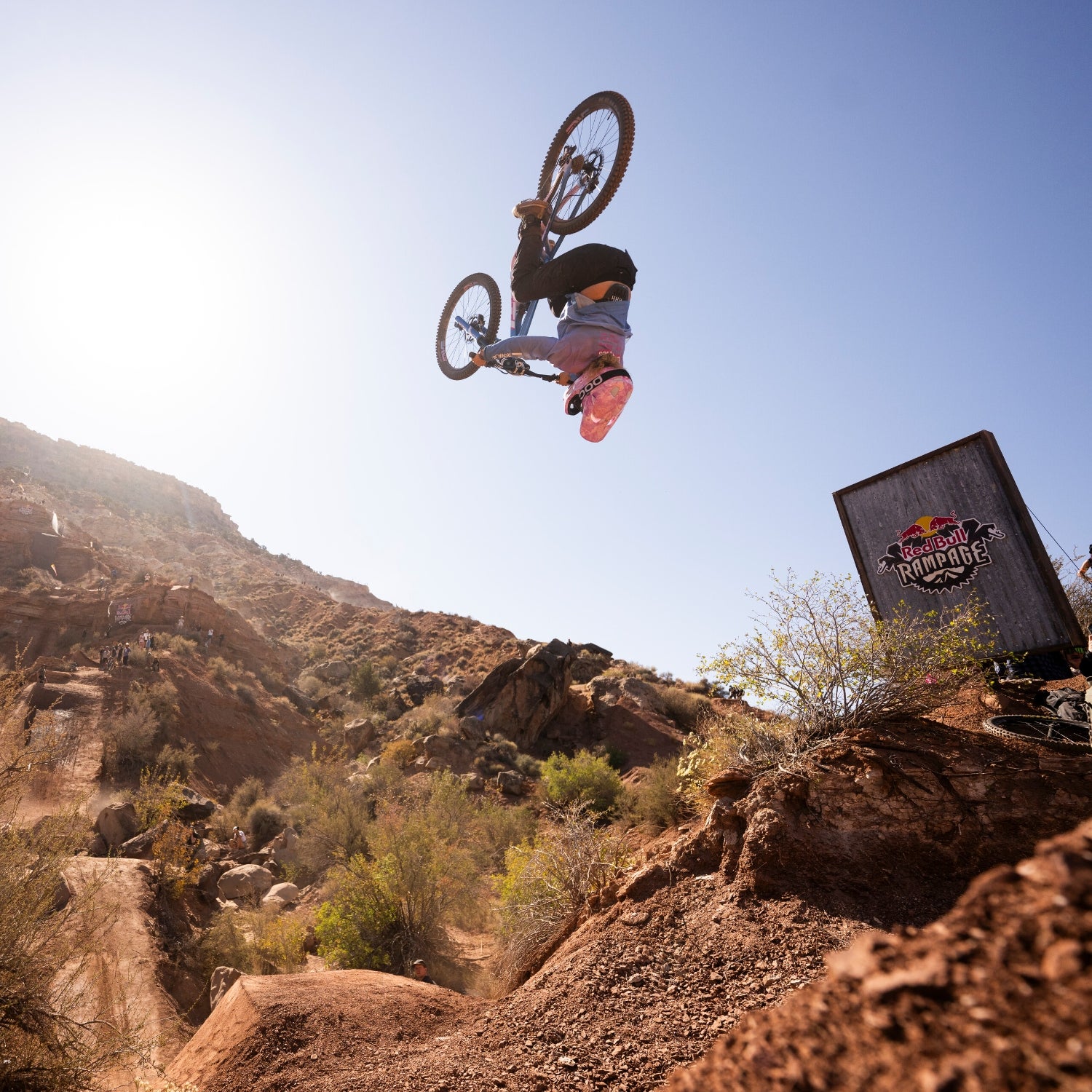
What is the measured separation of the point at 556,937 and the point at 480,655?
32.8m

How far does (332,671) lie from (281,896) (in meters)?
24.7

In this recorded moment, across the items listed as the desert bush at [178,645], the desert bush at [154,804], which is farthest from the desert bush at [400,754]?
the desert bush at [178,645]

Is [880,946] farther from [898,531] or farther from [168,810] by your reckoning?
[168,810]

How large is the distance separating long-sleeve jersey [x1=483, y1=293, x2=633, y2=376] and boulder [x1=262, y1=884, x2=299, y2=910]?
47.3 feet

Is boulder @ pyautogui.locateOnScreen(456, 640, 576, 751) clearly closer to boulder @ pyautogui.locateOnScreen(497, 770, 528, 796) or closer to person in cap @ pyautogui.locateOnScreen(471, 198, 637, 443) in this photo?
boulder @ pyautogui.locateOnScreen(497, 770, 528, 796)

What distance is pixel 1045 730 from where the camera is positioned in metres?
6.36

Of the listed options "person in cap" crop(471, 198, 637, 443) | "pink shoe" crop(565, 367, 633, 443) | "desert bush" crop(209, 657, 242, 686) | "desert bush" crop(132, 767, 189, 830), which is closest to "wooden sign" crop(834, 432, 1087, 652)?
"pink shoe" crop(565, 367, 633, 443)

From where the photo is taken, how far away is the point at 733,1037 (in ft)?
4.16


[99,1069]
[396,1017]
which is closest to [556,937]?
[396,1017]

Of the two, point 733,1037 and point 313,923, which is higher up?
point 733,1037

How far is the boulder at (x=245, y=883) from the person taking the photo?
1514 cm

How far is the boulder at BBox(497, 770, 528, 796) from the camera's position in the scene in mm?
21188

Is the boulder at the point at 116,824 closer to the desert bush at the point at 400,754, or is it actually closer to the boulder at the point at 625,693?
the desert bush at the point at 400,754

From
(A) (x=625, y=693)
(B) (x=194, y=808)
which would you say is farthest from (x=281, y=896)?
(A) (x=625, y=693)
